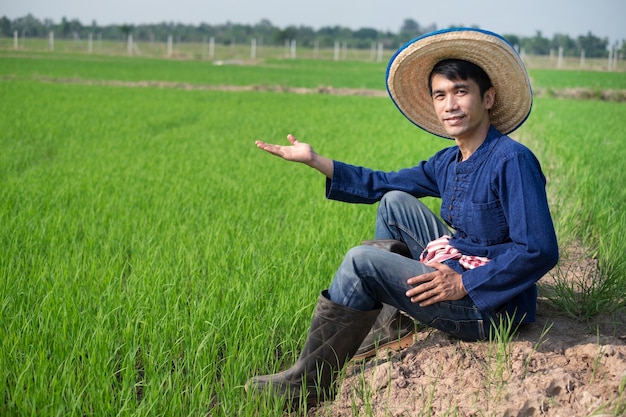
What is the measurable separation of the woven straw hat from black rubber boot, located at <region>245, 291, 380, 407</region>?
773 mm

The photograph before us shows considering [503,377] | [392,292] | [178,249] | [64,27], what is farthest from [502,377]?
[64,27]

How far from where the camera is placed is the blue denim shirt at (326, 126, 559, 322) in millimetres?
1992

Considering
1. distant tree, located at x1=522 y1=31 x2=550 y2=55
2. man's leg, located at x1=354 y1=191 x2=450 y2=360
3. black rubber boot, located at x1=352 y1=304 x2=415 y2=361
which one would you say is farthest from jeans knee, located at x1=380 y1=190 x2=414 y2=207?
distant tree, located at x1=522 y1=31 x2=550 y2=55

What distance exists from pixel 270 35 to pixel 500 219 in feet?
255

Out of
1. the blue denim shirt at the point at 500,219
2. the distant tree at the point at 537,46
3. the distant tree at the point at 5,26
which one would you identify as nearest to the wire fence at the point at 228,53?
the distant tree at the point at 537,46

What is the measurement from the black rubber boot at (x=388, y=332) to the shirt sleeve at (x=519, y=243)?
0.38 m

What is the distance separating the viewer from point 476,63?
2.27 metres

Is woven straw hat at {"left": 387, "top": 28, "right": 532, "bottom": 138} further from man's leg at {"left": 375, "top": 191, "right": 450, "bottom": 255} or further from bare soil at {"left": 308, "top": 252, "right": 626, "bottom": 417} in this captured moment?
bare soil at {"left": 308, "top": 252, "right": 626, "bottom": 417}

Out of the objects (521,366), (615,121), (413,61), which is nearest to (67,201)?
(413,61)

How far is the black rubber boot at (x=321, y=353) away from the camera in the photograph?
7.00ft

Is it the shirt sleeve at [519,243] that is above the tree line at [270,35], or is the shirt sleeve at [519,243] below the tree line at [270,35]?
below

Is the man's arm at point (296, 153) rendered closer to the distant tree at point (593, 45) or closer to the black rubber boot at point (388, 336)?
the black rubber boot at point (388, 336)

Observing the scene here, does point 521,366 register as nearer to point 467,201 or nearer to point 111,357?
point 467,201

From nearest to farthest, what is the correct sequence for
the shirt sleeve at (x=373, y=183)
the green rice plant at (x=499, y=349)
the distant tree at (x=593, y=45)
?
the green rice plant at (x=499, y=349) → the shirt sleeve at (x=373, y=183) → the distant tree at (x=593, y=45)
